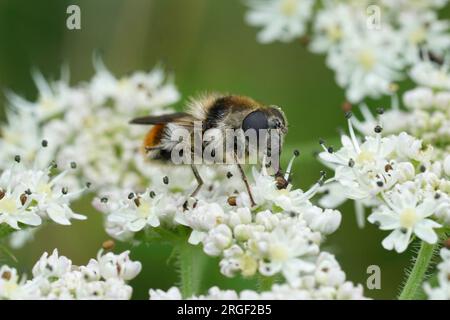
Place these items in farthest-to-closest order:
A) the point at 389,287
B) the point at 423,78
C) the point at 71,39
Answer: the point at 71,39, the point at 389,287, the point at 423,78

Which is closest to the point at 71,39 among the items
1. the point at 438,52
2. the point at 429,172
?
the point at 438,52

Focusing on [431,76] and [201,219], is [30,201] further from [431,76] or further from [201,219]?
[431,76]

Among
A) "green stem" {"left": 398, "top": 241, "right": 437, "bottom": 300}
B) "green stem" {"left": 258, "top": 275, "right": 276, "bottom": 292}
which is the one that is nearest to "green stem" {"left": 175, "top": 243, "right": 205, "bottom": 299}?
"green stem" {"left": 258, "top": 275, "right": 276, "bottom": 292}

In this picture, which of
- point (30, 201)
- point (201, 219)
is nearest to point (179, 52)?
point (30, 201)
